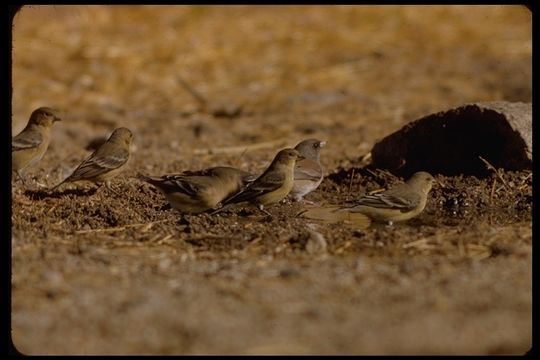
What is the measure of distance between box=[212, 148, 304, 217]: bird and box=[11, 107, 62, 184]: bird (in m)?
2.39

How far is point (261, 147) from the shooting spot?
12.2m

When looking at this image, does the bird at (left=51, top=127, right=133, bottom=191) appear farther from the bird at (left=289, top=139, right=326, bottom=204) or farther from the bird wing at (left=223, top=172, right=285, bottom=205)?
the bird at (left=289, top=139, right=326, bottom=204)

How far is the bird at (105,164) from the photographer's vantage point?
30.5 feet

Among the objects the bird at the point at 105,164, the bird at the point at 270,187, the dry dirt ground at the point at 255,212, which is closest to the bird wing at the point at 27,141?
the dry dirt ground at the point at 255,212

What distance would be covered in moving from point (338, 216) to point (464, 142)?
197 centimetres

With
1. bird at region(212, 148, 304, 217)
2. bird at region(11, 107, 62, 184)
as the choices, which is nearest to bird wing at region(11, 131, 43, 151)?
bird at region(11, 107, 62, 184)

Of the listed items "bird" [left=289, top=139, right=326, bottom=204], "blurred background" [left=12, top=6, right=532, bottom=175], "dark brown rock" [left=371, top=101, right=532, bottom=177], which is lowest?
"bird" [left=289, top=139, right=326, bottom=204]

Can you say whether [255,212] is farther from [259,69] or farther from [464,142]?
[259,69]

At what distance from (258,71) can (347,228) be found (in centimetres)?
891

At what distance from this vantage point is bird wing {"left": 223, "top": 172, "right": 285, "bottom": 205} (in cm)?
866

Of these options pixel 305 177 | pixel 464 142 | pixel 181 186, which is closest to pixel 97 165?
pixel 181 186

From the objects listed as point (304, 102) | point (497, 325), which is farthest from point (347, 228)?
point (304, 102)

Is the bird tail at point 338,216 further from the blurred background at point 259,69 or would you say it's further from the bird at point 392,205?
the blurred background at point 259,69

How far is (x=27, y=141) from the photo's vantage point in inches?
392
